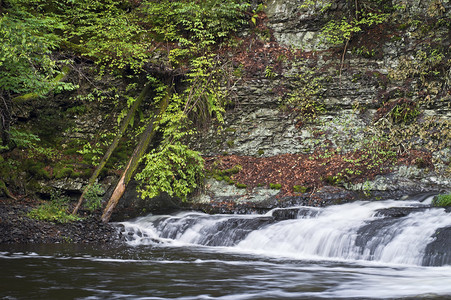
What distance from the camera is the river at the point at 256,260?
4.93 meters

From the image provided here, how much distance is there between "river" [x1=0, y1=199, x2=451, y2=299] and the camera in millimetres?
4934

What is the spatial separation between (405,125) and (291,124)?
353cm

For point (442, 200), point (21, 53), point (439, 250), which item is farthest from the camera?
point (442, 200)

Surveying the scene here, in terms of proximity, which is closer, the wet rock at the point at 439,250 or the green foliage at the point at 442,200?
the wet rock at the point at 439,250

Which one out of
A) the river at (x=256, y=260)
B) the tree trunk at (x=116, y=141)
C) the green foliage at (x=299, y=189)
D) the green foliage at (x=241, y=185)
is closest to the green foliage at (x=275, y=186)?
the green foliage at (x=299, y=189)

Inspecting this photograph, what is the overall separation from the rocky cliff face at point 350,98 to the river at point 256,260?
6.66 ft

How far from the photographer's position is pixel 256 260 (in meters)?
7.33

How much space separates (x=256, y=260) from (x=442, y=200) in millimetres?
4622

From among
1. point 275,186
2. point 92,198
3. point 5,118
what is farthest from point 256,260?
point 5,118

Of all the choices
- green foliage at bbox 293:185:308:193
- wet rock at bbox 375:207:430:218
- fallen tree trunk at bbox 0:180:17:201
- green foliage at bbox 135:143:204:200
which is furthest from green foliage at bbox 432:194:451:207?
fallen tree trunk at bbox 0:180:17:201

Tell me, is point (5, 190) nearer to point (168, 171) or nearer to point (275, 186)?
point (168, 171)

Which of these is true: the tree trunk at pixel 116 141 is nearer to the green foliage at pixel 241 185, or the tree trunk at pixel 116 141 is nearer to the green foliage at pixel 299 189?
the green foliage at pixel 241 185

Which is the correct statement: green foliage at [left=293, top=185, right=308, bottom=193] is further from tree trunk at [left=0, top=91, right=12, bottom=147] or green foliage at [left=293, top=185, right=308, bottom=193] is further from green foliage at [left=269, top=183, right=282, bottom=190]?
tree trunk at [left=0, top=91, right=12, bottom=147]

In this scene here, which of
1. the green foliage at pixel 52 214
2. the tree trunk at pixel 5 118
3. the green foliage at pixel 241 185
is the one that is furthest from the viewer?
the green foliage at pixel 241 185
